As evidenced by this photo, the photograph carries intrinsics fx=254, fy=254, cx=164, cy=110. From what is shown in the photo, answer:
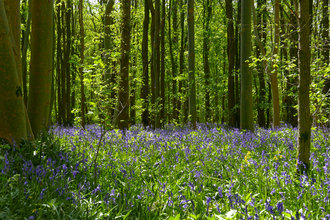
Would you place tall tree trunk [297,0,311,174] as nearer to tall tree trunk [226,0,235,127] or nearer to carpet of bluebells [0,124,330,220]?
carpet of bluebells [0,124,330,220]

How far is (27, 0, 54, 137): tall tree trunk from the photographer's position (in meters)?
5.53

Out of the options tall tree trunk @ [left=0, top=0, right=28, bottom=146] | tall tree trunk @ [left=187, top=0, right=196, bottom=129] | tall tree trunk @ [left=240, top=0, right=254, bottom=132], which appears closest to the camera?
tall tree trunk @ [left=0, top=0, right=28, bottom=146]

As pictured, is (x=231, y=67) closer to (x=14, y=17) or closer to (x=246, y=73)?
(x=246, y=73)

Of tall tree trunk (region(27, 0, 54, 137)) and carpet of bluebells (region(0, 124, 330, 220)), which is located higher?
tall tree trunk (region(27, 0, 54, 137))

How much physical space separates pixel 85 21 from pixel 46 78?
63.9 ft

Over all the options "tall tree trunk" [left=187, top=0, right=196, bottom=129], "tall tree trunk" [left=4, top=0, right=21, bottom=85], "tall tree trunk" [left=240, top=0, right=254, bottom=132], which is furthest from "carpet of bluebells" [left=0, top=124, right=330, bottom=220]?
"tall tree trunk" [left=187, top=0, right=196, bottom=129]

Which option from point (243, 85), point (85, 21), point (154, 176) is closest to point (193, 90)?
point (243, 85)

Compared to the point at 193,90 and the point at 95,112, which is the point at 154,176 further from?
the point at 193,90

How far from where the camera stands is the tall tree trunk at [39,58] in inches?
218

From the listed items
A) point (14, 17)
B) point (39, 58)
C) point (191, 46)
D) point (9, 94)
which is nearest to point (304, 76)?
point (9, 94)

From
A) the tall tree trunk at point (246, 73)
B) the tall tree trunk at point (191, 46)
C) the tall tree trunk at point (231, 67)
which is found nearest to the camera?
the tall tree trunk at point (246, 73)

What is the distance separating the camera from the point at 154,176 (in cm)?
411

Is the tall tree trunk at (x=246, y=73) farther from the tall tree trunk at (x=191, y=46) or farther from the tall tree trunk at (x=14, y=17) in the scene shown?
the tall tree trunk at (x=14, y=17)

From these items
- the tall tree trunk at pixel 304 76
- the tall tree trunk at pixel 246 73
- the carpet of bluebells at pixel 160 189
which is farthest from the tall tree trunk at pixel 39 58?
the tall tree trunk at pixel 246 73
